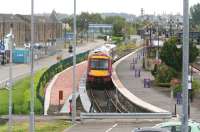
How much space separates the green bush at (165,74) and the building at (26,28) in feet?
149

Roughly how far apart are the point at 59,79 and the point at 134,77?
812cm

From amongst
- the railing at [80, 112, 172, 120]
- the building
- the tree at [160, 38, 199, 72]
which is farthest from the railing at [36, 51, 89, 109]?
the building

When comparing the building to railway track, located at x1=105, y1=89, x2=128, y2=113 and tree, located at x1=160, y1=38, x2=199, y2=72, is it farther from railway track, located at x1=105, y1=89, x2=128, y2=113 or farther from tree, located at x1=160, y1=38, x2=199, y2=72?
tree, located at x1=160, y1=38, x2=199, y2=72

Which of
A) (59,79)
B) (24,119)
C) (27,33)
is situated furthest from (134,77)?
(27,33)

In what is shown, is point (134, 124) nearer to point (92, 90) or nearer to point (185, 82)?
point (185, 82)

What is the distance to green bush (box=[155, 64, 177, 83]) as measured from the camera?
55594 millimetres

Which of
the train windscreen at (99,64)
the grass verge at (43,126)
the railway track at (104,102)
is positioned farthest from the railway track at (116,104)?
the grass verge at (43,126)

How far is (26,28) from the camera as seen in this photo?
12488cm

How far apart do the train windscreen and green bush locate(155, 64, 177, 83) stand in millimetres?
5051

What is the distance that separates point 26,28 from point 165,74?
238 ft

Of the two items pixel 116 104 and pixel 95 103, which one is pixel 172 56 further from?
pixel 95 103

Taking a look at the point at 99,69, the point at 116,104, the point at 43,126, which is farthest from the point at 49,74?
the point at 43,126

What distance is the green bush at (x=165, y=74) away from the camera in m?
55.6

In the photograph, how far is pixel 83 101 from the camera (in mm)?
48344
